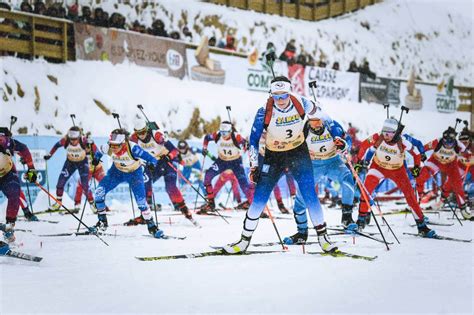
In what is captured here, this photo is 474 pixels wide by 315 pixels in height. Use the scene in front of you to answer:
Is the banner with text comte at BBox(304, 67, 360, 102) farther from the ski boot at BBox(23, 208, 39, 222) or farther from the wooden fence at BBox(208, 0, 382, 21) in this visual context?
the ski boot at BBox(23, 208, 39, 222)

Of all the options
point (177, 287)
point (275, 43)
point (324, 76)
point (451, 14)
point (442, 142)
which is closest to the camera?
point (177, 287)

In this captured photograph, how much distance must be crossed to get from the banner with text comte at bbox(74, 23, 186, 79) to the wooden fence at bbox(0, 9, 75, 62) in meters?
0.31

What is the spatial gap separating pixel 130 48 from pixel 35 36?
8.66ft

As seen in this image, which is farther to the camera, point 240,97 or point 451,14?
point 451,14

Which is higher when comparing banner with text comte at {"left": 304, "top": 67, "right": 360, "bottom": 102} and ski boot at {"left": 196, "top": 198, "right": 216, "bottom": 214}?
banner with text comte at {"left": 304, "top": 67, "right": 360, "bottom": 102}

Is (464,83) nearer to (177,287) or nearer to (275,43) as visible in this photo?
(275,43)

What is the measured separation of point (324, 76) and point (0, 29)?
445 inches

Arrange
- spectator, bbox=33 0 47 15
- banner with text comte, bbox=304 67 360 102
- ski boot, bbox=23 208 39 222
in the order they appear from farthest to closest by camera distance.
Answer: banner with text comte, bbox=304 67 360 102 → spectator, bbox=33 0 47 15 → ski boot, bbox=23 208 39 222

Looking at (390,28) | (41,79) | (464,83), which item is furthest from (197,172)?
(464,83)

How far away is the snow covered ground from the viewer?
3.61 m

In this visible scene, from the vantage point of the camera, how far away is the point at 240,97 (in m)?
18.0

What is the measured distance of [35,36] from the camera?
14.0 m

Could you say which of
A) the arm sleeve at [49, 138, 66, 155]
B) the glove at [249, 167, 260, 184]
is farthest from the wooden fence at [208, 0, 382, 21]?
the glove at [249, 167, 260, 184]

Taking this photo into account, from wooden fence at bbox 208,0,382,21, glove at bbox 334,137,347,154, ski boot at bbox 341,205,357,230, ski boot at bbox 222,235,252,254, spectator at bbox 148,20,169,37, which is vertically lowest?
ski boot at bbox 341,205,357,230
